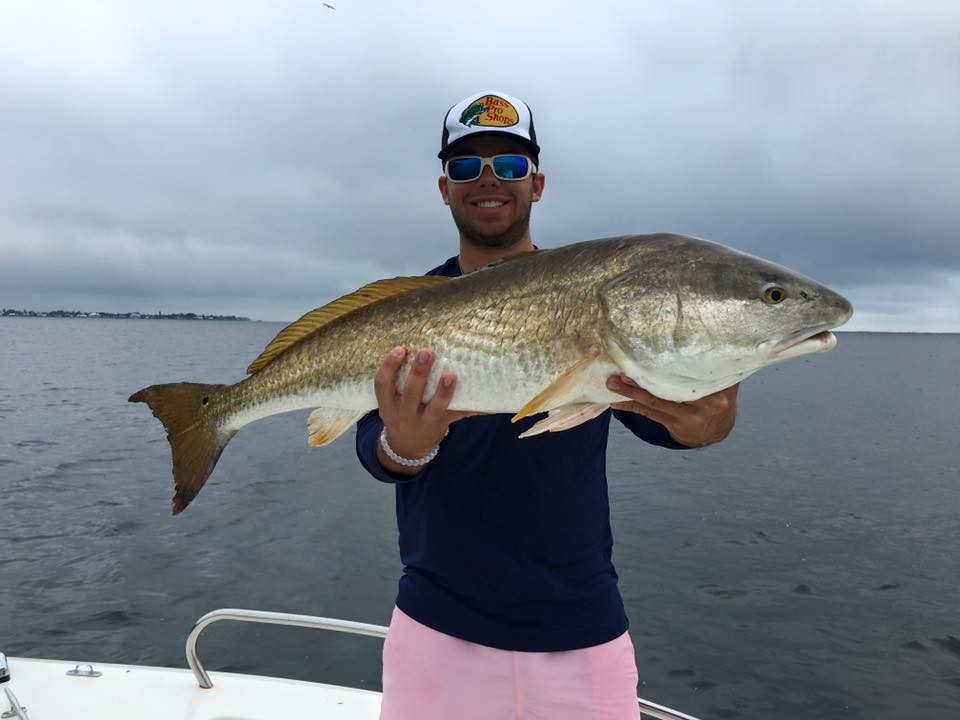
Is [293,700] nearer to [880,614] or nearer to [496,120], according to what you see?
[496,120]

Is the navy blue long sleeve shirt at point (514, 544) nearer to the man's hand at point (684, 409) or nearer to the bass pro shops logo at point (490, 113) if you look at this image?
the man's hand at point (684, 409)

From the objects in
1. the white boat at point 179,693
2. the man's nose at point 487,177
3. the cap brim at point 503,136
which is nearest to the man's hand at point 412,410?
the man's nose at point 487,177

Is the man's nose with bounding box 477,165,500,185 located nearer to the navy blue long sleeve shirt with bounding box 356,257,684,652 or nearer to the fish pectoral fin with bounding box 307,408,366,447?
the navy blue long sleeve shirt with bounding box 356,257,684,652

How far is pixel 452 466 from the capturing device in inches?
122

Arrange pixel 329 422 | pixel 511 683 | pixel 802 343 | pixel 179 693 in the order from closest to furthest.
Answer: pixel 802 343
pixel 511 683
pixel 329 422
pixel 179 693

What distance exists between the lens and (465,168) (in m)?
3.53

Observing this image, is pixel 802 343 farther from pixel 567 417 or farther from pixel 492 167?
pixel 492 167

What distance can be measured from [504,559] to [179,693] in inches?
116

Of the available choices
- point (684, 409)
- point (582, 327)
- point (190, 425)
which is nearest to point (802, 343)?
point (684, 409)

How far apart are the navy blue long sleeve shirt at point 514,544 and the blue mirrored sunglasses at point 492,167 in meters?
1.34

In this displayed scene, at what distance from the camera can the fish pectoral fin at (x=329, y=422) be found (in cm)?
344

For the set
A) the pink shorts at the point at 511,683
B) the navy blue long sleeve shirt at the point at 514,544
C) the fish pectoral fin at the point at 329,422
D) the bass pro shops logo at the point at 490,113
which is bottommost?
the pink shorts at the point at 511,683

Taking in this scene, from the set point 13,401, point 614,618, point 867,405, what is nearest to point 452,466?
point 614,618

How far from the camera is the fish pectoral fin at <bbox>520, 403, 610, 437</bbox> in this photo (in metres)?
2.69
